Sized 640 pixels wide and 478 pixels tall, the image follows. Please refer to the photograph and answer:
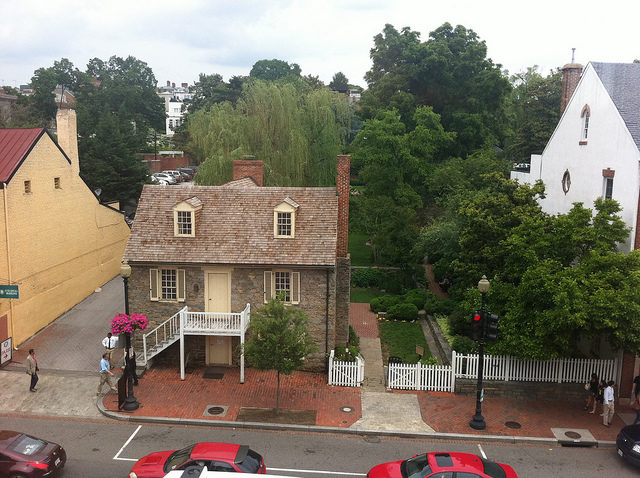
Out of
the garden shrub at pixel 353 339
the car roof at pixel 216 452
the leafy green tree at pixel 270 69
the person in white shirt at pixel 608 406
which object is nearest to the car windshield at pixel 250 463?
the car roof at pixel 216 452

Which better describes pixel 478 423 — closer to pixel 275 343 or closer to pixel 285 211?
pixel 275 343

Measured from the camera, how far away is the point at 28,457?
14188mm

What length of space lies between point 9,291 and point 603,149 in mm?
23697

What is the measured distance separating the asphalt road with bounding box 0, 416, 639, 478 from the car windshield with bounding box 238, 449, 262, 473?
201 centimetres

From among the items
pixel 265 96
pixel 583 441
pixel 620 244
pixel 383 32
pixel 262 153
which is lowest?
pixel 583 441

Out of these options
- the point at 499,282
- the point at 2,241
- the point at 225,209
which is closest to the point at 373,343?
the point at 499,282

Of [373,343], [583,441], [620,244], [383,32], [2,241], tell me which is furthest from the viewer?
[383,32]

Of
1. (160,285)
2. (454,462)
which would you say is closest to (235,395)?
(160,285)

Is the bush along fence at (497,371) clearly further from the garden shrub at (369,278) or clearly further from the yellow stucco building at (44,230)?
the yellow stucco building at (44,230)

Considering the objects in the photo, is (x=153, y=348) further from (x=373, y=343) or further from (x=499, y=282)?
(x=499, y=282)

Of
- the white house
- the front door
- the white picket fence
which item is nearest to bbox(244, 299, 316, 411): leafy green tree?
the white picket fence

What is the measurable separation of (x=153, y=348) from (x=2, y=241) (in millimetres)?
7795

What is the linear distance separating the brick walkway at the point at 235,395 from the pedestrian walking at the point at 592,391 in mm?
8024

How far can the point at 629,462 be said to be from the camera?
1656cm
